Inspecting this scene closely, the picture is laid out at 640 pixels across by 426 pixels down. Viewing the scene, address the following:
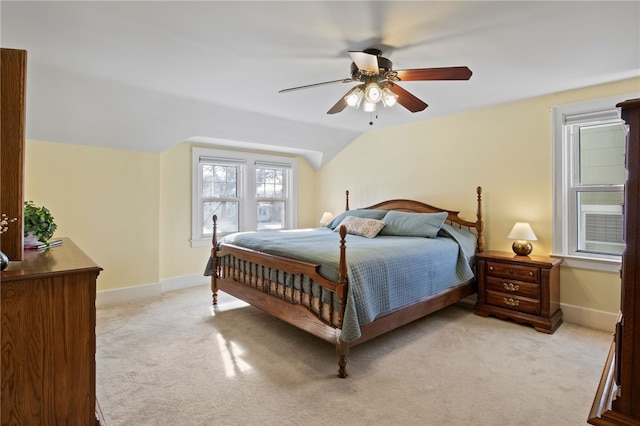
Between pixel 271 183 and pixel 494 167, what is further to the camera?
pixel 271 183

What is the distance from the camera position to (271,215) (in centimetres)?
574

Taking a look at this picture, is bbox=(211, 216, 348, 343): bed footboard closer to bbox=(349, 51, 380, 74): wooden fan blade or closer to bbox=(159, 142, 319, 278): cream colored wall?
bbox=(349, 51, 380, 74): wooden fan blade

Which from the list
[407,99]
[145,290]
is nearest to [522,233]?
[407,99]

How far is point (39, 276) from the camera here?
1.24 m

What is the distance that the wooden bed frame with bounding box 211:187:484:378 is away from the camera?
237cm

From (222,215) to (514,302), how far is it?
398cm

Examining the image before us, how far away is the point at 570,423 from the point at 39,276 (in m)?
2.67

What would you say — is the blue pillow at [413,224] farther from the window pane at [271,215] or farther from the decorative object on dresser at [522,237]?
the window pane at [271,215]

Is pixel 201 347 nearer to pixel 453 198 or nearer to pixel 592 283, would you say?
pixel 453 198

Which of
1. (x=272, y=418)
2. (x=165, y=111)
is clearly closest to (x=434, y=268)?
(x=272, y=418)

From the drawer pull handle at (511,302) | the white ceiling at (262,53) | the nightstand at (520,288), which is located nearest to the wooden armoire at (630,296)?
the white ceiling at (262,53)

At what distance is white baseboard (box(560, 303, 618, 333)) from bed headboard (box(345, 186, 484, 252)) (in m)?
0.98

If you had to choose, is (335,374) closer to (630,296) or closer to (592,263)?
(630,296)

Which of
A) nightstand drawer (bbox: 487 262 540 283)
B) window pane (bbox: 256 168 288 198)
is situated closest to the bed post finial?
nightstand drawer (bbox: 487 262 540 283)
